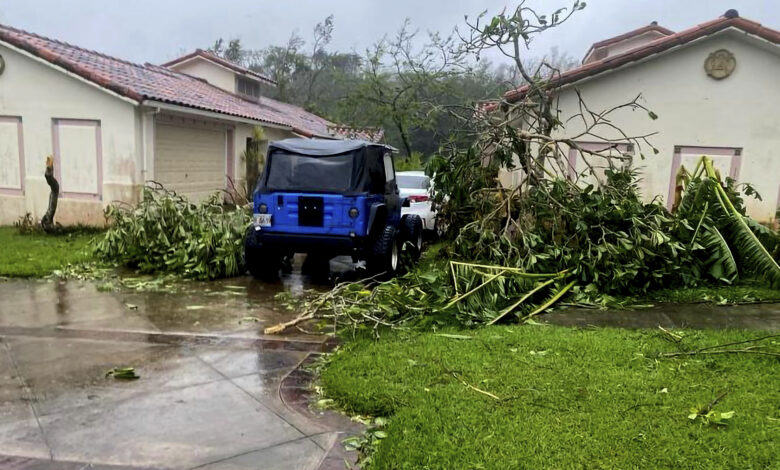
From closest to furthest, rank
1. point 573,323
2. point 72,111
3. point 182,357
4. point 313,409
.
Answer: point 313,409 < point 182,357 < point 573,323 < point 72,111

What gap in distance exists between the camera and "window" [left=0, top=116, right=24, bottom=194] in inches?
509

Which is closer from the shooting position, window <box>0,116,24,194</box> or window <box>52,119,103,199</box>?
window <box>52,119,103,199</box>

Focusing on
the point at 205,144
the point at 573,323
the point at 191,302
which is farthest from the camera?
the point at 205,144

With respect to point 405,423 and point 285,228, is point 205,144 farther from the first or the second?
point 405,423

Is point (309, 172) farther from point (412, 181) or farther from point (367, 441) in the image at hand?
point (412, 181)

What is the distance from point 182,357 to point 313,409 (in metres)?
1.69

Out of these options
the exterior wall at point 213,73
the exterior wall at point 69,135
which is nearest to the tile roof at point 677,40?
the exterior wall at point 69,135

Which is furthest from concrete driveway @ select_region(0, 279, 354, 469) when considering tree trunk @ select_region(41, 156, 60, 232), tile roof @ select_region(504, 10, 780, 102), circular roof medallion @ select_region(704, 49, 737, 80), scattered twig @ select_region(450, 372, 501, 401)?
circular roof medallion @ select_region(704, 49, 737, 80)

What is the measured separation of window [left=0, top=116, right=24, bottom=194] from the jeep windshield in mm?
7839

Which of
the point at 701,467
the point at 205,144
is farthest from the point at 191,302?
the point at 205,144

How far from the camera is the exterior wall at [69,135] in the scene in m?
12.4

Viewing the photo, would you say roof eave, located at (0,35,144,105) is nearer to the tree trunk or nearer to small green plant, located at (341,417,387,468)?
Result: the tree trunk

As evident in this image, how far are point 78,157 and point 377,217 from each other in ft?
25.8

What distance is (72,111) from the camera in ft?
41.1
